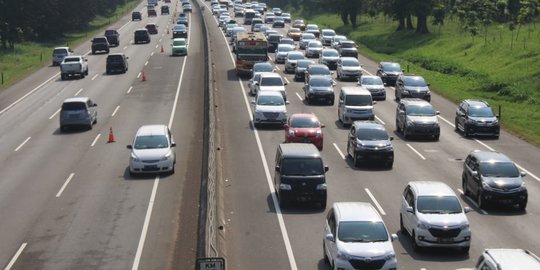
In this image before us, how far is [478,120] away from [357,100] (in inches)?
271

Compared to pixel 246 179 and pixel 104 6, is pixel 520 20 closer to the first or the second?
pixel 246 179

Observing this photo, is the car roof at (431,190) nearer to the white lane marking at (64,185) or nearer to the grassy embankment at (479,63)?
the white lane marking at (64,185)

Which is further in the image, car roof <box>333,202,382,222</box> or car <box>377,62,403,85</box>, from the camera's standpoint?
car <box>377,62,403,85</box>

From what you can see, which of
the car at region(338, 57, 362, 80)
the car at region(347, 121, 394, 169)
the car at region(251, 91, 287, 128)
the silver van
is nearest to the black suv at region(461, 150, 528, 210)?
→ the car at region(347, 121, 394, 169)

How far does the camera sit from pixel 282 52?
78938 millimetres

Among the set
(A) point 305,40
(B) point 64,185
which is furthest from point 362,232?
(A) point 305,40

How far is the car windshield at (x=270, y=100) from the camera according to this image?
45.8 m

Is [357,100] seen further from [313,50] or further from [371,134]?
[313,50]

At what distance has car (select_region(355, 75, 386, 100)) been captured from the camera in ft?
183

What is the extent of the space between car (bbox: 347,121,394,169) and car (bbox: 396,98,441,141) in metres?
6.06

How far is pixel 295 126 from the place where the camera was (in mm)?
39344

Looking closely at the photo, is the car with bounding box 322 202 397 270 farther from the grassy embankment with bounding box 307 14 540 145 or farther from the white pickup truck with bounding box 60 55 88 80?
the white pickup truck with bounding box 60 55 88 80

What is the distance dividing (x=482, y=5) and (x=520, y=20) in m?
13.4

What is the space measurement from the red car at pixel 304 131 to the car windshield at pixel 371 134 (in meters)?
3.05
